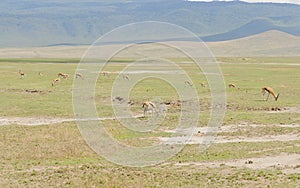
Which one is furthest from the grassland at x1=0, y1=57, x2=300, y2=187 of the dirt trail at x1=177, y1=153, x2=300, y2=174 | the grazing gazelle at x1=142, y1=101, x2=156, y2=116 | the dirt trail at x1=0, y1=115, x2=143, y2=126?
the grazing gazelle at x1=142, y1=101, x2=156, y2=116

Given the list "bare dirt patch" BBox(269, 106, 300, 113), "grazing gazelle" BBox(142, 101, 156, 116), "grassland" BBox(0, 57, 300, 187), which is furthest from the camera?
"bare dirt patch" BBox(269, 106, 300, 113)

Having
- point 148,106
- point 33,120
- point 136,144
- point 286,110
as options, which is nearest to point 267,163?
point 136,144

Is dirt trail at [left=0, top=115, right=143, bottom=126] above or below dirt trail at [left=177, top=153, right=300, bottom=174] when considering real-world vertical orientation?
above

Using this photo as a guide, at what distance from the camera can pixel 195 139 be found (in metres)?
27.5

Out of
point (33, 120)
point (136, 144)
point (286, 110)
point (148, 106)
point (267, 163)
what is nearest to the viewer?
point (267, 163)

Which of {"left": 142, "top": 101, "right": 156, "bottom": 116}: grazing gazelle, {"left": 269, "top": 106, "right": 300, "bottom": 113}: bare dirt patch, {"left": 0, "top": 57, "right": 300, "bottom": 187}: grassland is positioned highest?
{"left": 269, "top": 106, "right": 300, "bottom": 113}: bare dirt patch

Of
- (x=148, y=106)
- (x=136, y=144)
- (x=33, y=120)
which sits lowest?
(x=136, y=144)

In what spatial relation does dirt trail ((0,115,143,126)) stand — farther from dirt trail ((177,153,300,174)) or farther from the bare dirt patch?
dirt trail ((177,153,300,174))

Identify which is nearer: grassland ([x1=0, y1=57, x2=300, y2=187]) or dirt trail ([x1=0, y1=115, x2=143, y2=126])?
grassland ([x1=0, y1=57, x2=300, y2=187])

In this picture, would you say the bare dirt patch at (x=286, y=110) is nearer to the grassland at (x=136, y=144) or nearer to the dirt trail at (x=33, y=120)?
the grassland at (x=136, y=144)

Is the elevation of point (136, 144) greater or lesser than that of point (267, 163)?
greater

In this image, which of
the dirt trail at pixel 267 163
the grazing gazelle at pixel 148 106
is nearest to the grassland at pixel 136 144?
the dirt trail at pixel 267 163

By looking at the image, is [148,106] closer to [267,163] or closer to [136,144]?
[136,144]

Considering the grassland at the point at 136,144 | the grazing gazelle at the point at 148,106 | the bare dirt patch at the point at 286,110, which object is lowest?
the grassland at the point at 136,144
